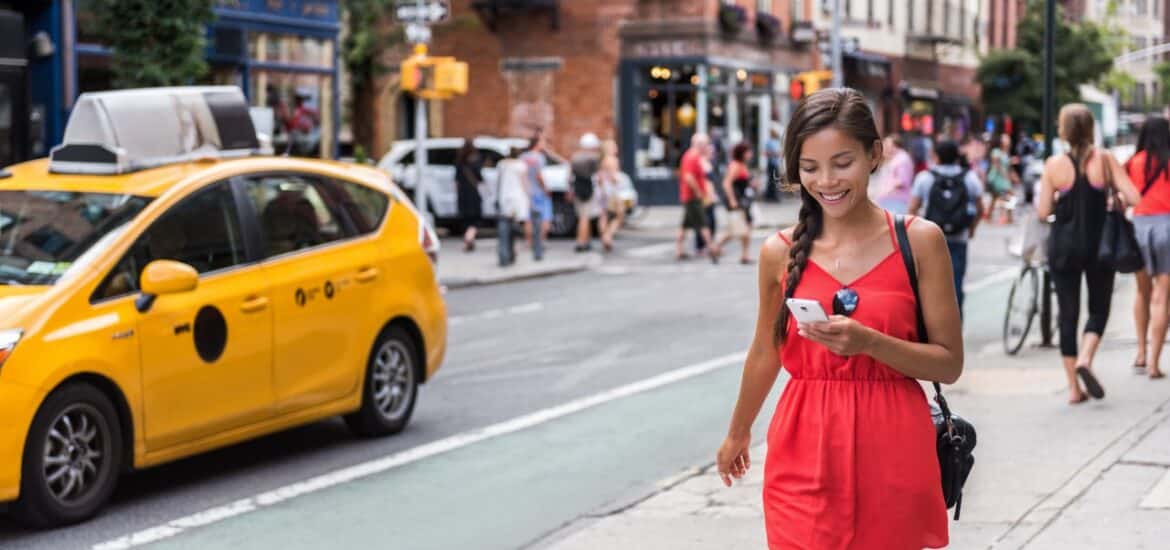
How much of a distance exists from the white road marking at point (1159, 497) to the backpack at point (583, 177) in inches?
739

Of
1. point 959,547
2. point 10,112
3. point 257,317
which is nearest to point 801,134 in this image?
point 959,547

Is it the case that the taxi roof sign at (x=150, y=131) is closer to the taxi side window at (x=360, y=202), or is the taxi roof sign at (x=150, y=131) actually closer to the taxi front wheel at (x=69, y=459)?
the taxi side window at (x=360, y=202)

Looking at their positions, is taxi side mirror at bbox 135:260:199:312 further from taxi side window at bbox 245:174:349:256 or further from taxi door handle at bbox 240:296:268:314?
taxi side window at bbox 245:174:349:256

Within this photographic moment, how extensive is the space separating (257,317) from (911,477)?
16.6 ft

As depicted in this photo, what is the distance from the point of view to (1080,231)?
9977mm

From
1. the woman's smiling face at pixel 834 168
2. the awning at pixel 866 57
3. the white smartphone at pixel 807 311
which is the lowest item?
the white smartphone at pixel 807 311

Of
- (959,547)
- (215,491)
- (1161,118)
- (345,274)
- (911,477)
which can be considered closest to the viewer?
(911,477)

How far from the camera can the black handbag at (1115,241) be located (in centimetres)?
1002

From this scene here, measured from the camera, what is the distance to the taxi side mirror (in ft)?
25.6

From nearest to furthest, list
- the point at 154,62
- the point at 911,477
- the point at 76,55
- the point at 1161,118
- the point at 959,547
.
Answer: the point at 911,477, the point at 959,547, the point at 1161,118, the point at 154,62, the point at 76,55

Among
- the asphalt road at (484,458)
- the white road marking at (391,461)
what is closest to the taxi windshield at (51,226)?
the asphalt road at (484,458)

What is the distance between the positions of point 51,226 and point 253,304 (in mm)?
1003

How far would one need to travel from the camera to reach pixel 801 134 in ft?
13.4

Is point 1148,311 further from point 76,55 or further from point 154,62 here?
point 76,55
